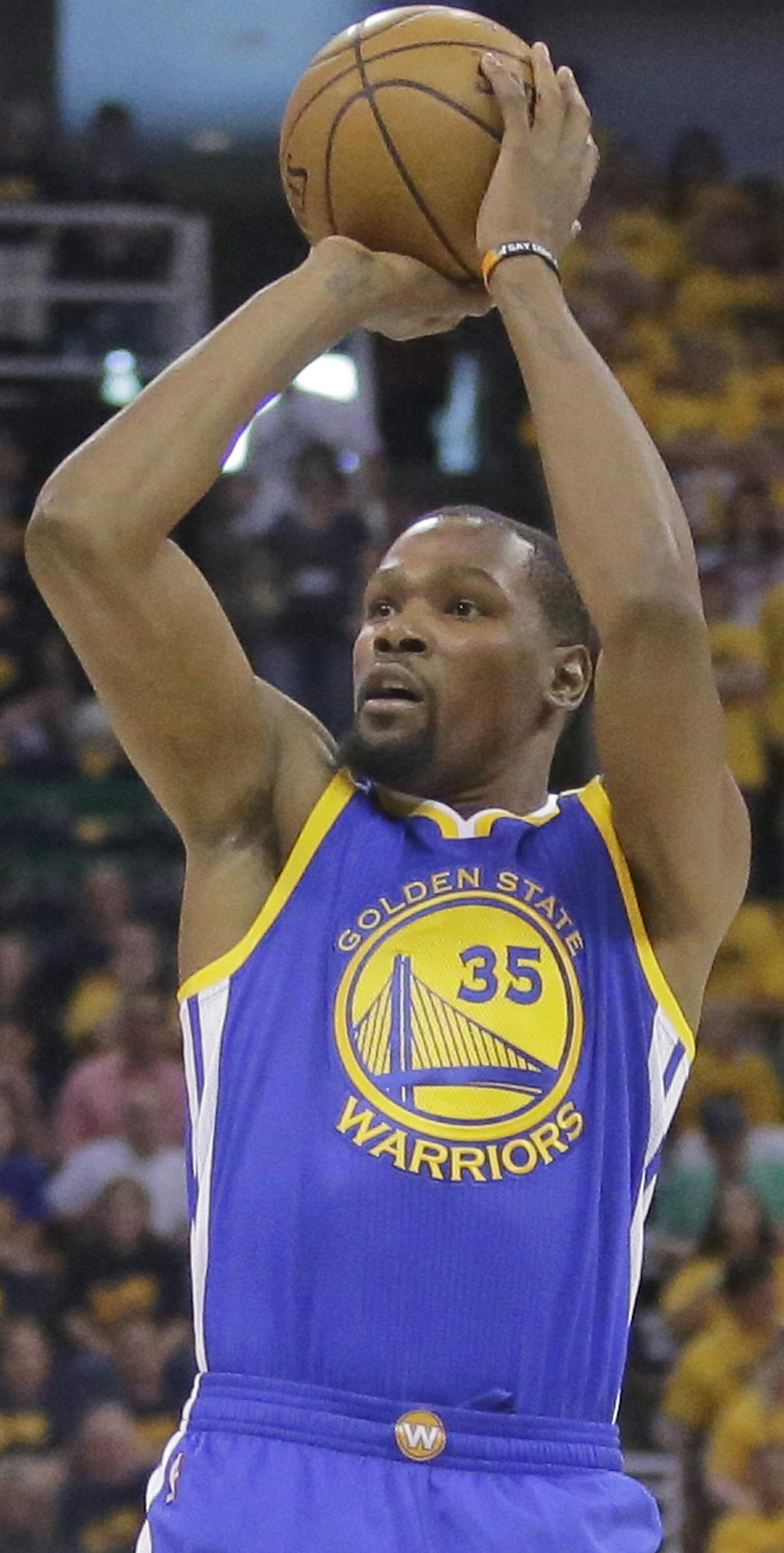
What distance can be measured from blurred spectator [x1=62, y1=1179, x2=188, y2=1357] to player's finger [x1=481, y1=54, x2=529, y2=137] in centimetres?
466

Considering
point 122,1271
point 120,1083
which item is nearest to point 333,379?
point 120,1083

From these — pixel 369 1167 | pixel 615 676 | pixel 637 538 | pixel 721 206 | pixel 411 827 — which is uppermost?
pixel 721 206

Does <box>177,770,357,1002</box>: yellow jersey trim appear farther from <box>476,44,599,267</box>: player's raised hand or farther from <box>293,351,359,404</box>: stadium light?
<box>293,351,359,404</box>: stadium light

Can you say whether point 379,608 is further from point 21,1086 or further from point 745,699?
point 745,699

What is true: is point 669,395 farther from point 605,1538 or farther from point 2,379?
point 605,1538

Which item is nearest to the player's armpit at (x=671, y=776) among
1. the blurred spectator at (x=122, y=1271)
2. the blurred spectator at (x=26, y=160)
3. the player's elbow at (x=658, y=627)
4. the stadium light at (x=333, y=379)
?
the player's elbow at (x=658, y=627)

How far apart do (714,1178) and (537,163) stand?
4781 mm

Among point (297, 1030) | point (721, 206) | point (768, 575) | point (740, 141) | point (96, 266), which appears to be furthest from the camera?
point (740, 141)

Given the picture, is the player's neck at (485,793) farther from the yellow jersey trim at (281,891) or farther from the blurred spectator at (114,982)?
the blurred spectator at (114,982)

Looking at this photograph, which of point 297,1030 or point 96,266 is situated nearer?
point 297,1030

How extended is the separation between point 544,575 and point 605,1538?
1.24m

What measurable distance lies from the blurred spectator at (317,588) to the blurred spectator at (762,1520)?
9.89ft

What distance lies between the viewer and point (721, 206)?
10.5m

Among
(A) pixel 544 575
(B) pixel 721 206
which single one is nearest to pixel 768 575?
(B) pixel 721 206
